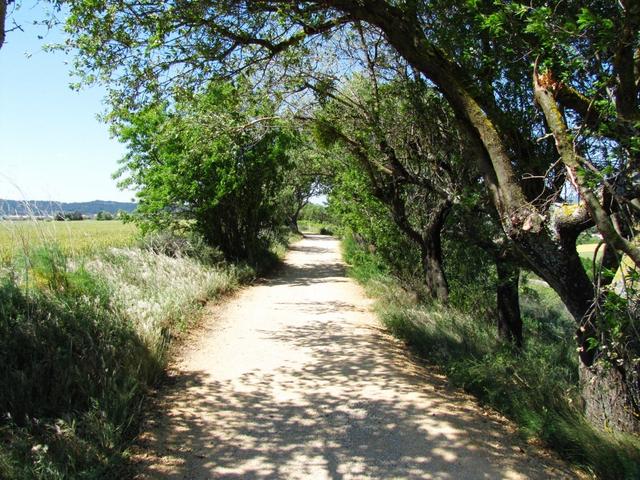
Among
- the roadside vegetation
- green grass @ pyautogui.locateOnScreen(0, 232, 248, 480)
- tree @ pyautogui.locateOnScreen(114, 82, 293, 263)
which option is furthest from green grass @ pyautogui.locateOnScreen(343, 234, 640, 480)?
tree @ pyautogui.locateOnScreen(114, 82, 293, 263)

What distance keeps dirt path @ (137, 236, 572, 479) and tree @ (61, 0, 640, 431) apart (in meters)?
1.33

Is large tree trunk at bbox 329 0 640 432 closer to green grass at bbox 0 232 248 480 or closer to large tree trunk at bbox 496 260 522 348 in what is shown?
large tree trunk at bbox 496 260 522 348

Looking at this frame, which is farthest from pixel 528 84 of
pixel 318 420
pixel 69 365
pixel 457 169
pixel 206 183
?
pixel 206 183

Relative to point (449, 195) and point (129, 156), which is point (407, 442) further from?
point (129, 156)

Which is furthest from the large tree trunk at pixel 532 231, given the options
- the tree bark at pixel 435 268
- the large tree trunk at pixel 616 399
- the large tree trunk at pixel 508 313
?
the tree bark at pixel 435 268

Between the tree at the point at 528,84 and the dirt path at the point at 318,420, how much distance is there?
133 centimetres

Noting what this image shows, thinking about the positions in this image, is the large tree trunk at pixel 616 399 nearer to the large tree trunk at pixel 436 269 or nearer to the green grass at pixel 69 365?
the green grass at pixel 69 365

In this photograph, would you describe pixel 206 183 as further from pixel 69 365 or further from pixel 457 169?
pixel 69 365

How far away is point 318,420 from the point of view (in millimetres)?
5137

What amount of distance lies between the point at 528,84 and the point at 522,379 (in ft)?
11.6

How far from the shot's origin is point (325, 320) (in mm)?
10500

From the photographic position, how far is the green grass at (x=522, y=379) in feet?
13.5

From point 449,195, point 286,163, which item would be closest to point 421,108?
point 449,195

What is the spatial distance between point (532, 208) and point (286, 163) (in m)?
13.7
